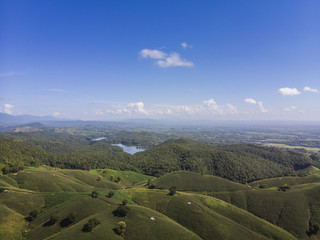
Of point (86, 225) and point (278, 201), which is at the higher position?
point (86, 225)

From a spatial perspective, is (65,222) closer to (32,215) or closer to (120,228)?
(32,215)

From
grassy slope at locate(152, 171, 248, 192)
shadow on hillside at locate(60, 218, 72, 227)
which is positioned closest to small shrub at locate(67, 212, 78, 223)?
shadow on hillside at locate(60, 218, 72, 227)

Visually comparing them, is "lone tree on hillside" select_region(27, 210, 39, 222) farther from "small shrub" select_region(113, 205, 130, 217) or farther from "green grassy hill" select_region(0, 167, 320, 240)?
"small shrub" select_region(113, 205, 130, 217)

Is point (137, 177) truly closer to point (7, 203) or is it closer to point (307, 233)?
point (7, 203)

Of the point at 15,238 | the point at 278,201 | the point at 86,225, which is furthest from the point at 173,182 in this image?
the point at 15,238

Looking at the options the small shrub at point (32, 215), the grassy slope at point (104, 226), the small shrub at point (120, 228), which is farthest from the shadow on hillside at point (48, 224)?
the small shrub at point (120, 228)
